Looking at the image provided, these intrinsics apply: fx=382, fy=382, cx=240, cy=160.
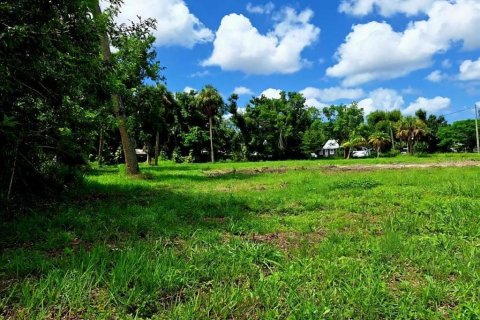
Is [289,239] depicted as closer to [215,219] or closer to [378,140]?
[215,219]

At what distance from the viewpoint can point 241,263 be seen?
15.1 feet

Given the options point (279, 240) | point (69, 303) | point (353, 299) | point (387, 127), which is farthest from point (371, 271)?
point (387, 127)

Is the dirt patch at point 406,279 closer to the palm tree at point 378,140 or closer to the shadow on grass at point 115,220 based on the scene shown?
the shadow on grass at point 115,220

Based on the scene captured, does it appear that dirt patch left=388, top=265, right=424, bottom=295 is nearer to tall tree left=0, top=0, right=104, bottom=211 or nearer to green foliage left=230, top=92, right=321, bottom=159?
tall tree left=0, top=0, right=104, bottom=211

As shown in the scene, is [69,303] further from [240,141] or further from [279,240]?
[240,141]

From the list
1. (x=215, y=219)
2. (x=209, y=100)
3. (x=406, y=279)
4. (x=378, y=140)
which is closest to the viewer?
(x=406, y=279)

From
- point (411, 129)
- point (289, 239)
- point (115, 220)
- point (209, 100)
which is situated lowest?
point (289, 239)

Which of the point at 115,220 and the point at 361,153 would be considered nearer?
the point at 115,220

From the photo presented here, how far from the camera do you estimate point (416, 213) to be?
25.4ft

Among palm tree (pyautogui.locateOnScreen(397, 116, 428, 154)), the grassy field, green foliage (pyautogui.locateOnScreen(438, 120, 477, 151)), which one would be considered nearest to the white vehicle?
green foliage (pyautogui.locateOnScreen(438, 120, 477, 151))

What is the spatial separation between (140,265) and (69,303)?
901 mm

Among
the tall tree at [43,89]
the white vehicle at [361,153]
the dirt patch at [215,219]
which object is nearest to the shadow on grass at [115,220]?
the dirt patch at [215,219]

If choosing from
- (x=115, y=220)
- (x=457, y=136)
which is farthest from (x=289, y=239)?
(x=457, y=136)

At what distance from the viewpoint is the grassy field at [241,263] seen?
3.48 meters
